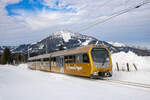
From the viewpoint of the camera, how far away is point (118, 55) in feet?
109

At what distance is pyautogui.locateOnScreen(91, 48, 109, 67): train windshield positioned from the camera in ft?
47.9

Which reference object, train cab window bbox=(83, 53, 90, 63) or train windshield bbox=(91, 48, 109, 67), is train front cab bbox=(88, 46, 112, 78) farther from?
train cab window bbox=(83, 53, 90, 63)

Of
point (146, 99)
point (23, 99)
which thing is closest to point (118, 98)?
point (146, 99)

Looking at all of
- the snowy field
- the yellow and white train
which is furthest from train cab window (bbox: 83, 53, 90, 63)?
the snowy field

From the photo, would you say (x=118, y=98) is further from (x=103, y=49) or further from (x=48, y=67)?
(x=48, y=67)

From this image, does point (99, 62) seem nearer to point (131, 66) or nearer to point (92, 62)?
point (92, 62)

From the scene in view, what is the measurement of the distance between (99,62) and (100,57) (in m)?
0.52

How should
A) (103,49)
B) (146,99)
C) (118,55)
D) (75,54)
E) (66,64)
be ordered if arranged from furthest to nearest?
(118,55) < (66,64) < (75,54) < (103,49) < (146,99)

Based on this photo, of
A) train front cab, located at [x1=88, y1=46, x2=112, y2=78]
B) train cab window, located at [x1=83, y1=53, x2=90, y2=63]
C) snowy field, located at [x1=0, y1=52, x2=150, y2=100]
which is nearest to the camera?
snowy field, located at [x1=0, y1=52, x2=150, y2=100]

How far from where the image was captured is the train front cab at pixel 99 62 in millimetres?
14266

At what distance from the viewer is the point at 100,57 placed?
49.2ft

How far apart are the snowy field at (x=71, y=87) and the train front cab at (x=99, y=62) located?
0.97 metres

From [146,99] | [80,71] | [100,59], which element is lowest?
[146,99]

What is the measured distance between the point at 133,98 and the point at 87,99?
1.91m
